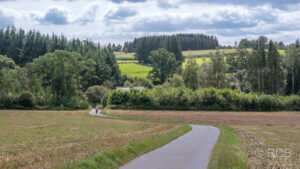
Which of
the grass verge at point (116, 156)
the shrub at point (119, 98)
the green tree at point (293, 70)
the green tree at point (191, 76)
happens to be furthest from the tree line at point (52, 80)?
the grass verge at point (116, 156)

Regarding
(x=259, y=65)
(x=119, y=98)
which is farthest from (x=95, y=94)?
(x=259, y=65)

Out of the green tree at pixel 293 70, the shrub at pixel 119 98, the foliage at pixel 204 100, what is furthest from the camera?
the green tree at pixel 293 70

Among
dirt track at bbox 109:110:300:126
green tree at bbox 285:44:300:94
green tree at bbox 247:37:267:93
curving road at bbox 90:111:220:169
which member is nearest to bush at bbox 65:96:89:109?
dirt track at bbox 109:110:300:126

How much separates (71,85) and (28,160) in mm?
103323

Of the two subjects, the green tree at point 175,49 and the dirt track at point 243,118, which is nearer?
the dirt track at point 243,118

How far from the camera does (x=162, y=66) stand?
17675 cm

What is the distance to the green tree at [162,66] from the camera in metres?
175

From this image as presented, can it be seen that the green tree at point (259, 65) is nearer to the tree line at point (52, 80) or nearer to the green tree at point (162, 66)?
the tree line at point (52, 80)

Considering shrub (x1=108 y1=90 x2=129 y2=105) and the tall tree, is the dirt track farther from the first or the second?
the tall tree

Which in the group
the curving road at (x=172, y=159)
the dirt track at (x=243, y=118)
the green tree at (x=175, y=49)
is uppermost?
the green tree at (x=175, y=49)

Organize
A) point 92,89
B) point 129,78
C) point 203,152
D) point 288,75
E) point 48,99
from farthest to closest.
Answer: point 129,78 < point 92,89 < point 288,75 < point 48,99 < point 203,152

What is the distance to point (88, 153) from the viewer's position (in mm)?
17891

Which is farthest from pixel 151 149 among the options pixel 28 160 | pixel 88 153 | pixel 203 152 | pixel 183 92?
pixel 183 92

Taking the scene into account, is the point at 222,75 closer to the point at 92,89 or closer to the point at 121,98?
the point at 121,98
